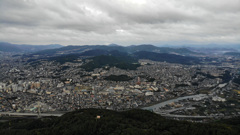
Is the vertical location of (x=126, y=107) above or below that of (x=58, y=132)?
below

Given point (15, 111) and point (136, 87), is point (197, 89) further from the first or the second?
point (15, 111)

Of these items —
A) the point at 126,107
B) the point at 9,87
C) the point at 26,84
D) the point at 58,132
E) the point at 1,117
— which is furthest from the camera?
the point at 26,84

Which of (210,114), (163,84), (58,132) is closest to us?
(58,132)

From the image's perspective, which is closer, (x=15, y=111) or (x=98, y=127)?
(x=98, y=127)

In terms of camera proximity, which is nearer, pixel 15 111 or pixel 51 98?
pixel 15 111

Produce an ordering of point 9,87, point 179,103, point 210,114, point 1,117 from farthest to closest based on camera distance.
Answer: point 9,87 < point 179,103 < point 210,114 < point 1,117

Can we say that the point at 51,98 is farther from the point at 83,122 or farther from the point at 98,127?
the point at 98,127

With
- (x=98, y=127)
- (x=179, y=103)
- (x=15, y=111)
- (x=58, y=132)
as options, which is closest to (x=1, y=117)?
(x=15, y=111)

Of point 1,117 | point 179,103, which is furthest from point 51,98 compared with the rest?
point 179,103

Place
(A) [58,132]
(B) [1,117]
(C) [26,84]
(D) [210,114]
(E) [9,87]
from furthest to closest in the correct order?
(C) [26,84], (E) [9,87], (D) [210,114], (B) [1,117], (A) [58,132]
